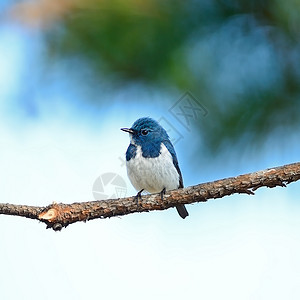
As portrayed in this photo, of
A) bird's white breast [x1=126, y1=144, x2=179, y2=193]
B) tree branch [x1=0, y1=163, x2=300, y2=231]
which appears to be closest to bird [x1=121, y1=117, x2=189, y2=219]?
bird's white breast [x1=126, y1=144, x2=179, y2=193]

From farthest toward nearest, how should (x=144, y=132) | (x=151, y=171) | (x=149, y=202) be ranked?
(x=144, y=132)
(x=151, y=171)
(x=149, y=202)

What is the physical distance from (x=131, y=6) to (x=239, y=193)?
91cm

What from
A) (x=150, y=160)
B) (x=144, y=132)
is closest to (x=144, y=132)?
(x=144, y=132)

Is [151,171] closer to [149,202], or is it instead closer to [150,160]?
[150,160]

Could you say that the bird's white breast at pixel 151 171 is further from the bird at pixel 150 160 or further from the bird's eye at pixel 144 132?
the bird's eye at pixel 144 132

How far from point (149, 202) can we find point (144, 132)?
1260 millimetres

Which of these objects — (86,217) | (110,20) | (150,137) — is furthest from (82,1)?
(150,137)

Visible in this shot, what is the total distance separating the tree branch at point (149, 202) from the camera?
2.40 meters

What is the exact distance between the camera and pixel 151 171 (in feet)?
12.6

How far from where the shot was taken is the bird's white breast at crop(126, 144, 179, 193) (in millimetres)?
3838

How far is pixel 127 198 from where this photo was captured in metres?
2.77

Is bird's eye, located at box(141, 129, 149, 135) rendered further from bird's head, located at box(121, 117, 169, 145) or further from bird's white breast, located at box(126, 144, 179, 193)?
bird's white breast, located at box(126, 144, 179, 193)

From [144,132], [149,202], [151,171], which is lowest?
[149,202]

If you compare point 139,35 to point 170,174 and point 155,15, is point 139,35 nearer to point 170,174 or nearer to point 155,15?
point 155,15
